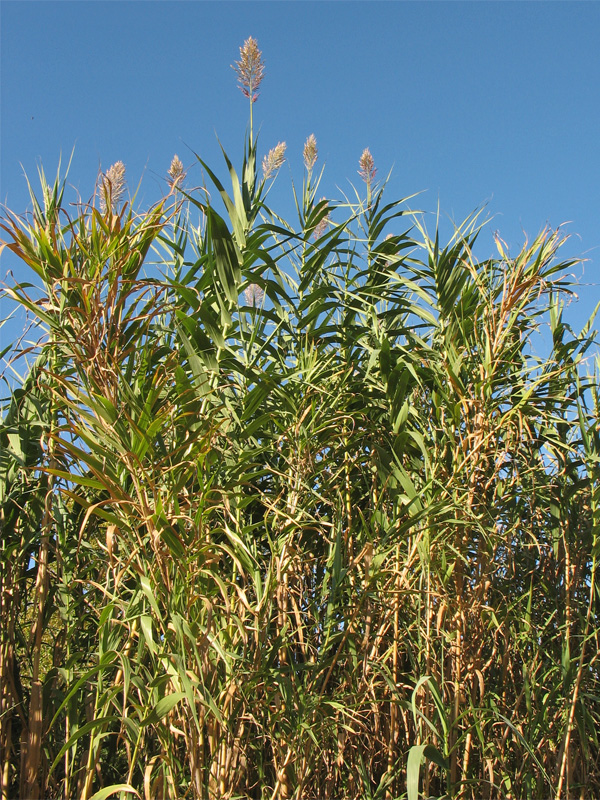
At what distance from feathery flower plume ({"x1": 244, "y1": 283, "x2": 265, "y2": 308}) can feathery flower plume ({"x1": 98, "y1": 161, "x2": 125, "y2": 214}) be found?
444 millimetres

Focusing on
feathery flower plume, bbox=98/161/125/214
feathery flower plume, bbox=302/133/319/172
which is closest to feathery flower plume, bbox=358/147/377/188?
feathery flower plume, bbox=302/133/319/172

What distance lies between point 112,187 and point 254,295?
0.54 metres

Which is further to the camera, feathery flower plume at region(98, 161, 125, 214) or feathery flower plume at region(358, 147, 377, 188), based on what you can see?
feathery flower plume at region(358, 147, 377, 188)

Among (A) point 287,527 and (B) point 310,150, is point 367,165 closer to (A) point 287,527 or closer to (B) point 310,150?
(B) point 310,150

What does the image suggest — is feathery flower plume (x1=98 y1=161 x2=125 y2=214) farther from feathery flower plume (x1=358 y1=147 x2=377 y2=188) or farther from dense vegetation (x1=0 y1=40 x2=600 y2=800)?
feathery flower plume (x1=358 y1=147 x2=377 y2=188)

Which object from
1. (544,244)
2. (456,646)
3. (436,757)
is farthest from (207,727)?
(544,244)

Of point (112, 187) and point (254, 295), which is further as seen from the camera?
point (254, 295)

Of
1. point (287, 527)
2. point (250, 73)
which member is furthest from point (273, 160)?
point (287, 527)

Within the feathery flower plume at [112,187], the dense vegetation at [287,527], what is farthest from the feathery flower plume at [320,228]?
the feathery flower plume at [112,187]

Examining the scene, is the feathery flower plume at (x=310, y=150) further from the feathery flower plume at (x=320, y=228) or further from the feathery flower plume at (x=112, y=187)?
the feathery flower plume at (x=112, y=187)

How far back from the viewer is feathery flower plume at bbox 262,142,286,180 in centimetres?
188

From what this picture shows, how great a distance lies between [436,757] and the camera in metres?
1.42

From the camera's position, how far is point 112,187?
1625mm

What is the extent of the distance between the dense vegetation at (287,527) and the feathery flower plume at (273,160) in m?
0.01
